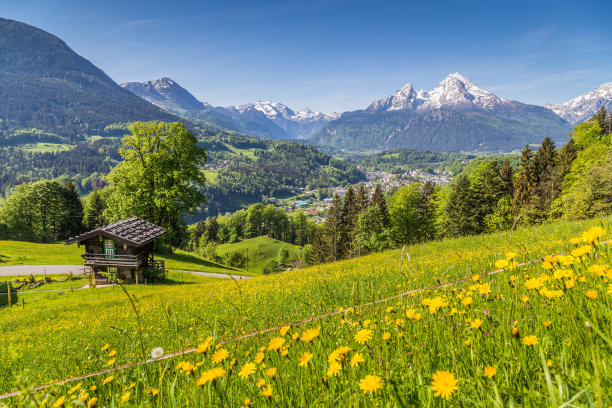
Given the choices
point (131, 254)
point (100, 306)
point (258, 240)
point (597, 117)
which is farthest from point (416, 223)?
point (258, 240)

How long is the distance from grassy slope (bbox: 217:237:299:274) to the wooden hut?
65.0 metres

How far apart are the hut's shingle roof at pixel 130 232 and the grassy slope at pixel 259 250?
2541 inches

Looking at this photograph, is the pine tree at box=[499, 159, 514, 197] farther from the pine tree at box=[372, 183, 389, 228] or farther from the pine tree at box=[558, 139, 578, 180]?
the pine tree at box=[372, 183, 389, 228]

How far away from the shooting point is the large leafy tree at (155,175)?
29844 millimetres

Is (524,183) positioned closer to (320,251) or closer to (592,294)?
(320,251)

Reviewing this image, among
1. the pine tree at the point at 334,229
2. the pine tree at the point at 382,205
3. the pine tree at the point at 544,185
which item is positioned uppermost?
the pine tree at the point at 544,185

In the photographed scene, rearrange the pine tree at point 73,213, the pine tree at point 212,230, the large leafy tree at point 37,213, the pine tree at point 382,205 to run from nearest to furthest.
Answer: the pine tree at point 382,205 < the large leafy tree at point 37,213 < the pine tree at point 73,213 < the pine tree at point 212,230

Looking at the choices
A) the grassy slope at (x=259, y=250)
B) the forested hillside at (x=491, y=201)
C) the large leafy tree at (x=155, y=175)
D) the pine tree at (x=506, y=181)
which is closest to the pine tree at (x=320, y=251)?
the forested hillside at (x=491, y=201)

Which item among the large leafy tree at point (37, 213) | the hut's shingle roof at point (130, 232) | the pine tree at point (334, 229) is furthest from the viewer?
the pine tree at point (334, 229)

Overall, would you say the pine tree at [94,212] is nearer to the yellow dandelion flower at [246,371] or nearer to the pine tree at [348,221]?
the pine tree at [348,221]

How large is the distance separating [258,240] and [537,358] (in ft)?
347

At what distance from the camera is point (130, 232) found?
2392 cm

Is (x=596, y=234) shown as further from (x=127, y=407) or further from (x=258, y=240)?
(x=258, y=240)

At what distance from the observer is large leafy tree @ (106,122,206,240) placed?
29844 mm
